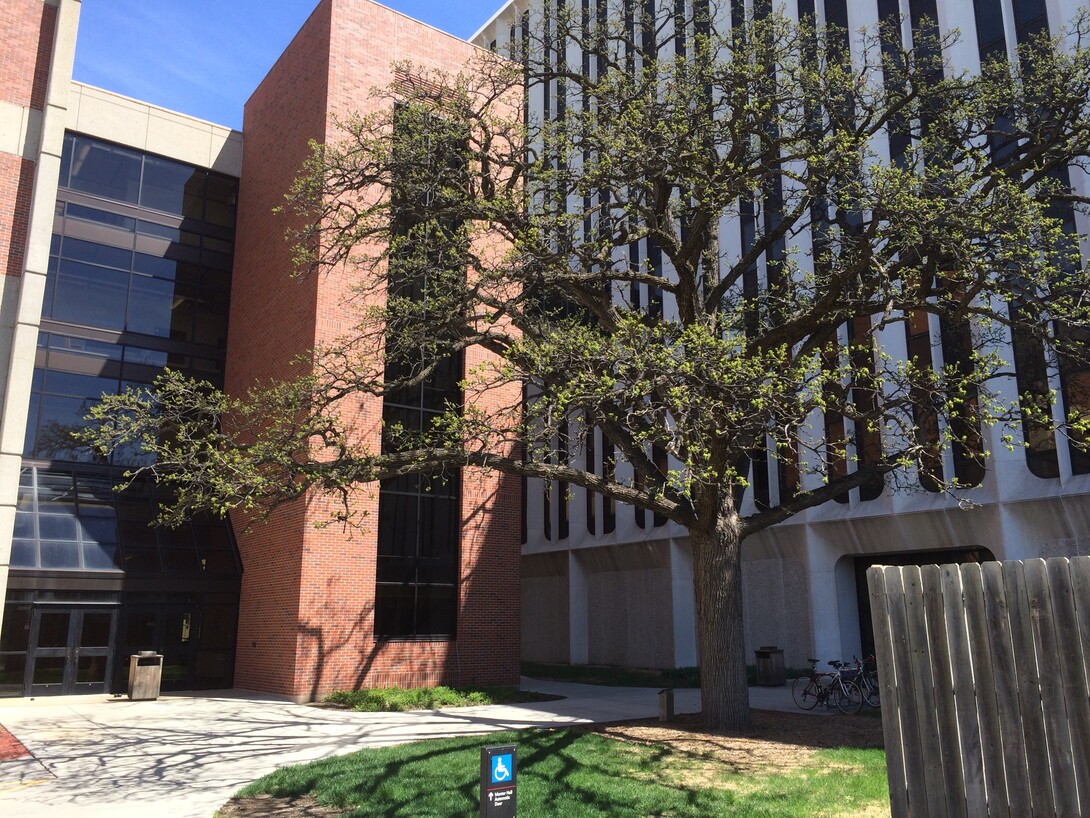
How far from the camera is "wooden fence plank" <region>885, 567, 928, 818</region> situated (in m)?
5.73

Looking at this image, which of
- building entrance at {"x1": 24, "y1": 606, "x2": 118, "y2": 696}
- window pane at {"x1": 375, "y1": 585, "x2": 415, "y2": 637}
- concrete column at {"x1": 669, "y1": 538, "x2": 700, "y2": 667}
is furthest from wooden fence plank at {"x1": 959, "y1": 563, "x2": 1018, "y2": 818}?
concrete column at {"x1": 669, "y1": 538, "x2": 700, "y2": 667}

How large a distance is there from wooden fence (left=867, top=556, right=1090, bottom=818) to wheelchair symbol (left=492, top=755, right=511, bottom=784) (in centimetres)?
264

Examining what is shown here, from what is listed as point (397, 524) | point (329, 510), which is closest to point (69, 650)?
point (329, 510)

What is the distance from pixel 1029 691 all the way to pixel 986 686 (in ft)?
0.86

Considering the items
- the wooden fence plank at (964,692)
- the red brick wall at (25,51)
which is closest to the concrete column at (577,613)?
the red brick wall at (25,51)

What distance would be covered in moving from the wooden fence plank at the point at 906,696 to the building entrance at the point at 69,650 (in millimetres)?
18953

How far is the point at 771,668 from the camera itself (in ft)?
75.7

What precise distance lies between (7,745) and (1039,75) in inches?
710

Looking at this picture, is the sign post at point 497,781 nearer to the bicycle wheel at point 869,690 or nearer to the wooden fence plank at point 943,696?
the wooden fence plank at point 943,696

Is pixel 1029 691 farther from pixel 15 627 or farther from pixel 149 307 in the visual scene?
pixel 149 307

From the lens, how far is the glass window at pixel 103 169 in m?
23.4

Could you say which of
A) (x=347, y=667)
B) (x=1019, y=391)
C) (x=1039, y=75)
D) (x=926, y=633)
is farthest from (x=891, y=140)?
(x=926, y=633)

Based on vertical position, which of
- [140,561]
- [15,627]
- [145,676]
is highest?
[140,561]

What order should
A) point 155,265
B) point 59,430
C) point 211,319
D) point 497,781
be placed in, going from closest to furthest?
point 497,781
point 59,430
point 155,265
point 211,319
